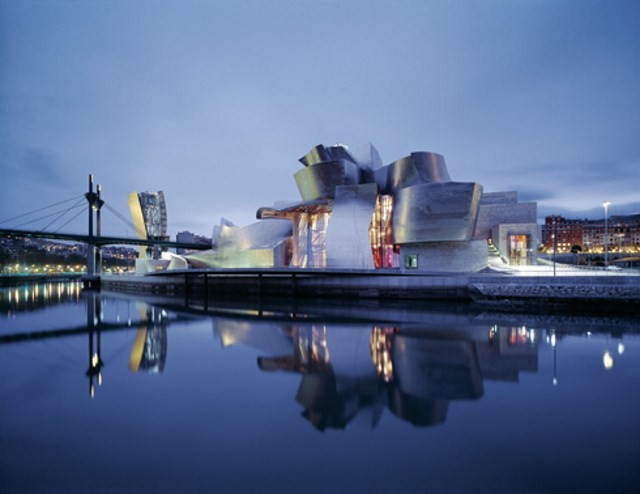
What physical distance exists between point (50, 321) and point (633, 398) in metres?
18.7

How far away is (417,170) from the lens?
80.4ft

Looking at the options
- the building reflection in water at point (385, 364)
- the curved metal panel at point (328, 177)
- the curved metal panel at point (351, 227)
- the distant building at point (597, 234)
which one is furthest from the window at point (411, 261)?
the distant building at point (597, 234)

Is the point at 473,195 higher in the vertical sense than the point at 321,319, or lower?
higher

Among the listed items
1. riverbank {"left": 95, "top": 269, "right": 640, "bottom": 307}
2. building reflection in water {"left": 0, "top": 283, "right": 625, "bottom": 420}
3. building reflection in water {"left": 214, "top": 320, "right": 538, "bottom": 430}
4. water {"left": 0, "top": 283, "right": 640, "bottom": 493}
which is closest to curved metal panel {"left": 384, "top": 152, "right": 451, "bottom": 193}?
riverbank {"left": 95, "top": 269, "right": 640, "bottom": 307}

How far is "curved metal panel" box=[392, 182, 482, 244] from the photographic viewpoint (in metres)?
21.4

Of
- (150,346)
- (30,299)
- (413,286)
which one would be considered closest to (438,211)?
(413,286)

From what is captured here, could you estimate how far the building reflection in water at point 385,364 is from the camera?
209 inches

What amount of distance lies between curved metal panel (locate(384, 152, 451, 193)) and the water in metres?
15.7

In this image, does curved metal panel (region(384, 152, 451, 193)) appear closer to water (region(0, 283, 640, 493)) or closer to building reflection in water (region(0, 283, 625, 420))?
building reflection in water (region(0, 283, 625, 420))

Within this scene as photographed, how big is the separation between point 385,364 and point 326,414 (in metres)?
2.90

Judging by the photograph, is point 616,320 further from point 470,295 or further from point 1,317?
point 1,317

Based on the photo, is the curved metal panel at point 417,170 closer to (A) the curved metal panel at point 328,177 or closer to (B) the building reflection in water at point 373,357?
(A) the curved metal panel at point 328,177

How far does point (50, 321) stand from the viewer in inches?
596

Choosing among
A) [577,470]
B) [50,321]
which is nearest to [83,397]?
[577,470]
